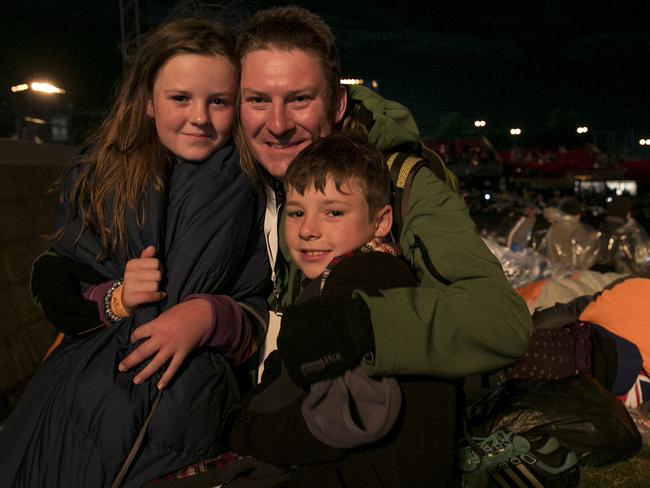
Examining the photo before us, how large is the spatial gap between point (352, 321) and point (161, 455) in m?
0.73

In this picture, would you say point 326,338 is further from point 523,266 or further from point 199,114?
point 523,266

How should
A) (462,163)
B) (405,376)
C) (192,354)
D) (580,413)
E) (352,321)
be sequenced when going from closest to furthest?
(352,321) → (405,376) → (192,354) → (580,413) → (462,163)

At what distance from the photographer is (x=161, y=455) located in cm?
167

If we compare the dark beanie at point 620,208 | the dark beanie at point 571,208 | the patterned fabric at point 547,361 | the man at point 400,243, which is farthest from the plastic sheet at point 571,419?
the dark beanie at point 620,208

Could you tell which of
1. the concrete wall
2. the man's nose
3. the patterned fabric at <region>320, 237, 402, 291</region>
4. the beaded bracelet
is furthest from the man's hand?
the concrete wall

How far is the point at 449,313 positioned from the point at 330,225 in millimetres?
454

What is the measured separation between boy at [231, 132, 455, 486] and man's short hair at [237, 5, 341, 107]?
0.32 meters

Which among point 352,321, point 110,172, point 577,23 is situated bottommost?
point 352,321

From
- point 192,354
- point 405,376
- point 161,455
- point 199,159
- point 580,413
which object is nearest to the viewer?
point 405,376

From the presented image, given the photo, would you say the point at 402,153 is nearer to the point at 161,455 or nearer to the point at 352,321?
the point at 352,321

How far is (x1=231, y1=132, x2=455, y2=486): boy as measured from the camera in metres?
1.43

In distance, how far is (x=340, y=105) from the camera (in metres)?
2.18

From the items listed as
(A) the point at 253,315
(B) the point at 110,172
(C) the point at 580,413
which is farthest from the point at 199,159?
(C) the point at 580,413

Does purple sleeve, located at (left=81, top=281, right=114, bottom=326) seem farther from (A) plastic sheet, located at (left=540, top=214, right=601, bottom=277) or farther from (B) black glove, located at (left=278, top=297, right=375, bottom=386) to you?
(A) plastic sheet, located at (left=540, top=214, right=601, bottom=277)
